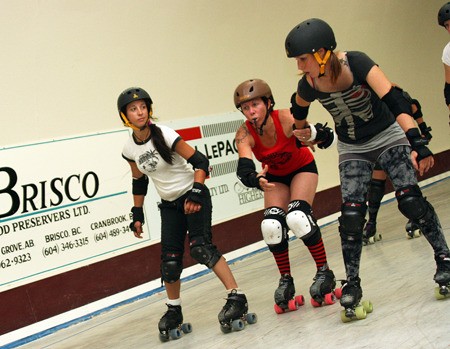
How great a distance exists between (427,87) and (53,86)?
622 centimetres

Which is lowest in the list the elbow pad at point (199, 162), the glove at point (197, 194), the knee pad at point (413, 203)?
the knee pad at point (413, 203)

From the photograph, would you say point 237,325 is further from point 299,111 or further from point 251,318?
point 299,111

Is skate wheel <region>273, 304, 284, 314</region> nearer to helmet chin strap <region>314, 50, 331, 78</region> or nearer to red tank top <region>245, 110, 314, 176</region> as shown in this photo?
red tank top <region>245, 110, 314, 176</region>

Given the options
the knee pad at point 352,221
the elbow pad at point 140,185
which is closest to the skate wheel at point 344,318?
the knee pad at point 352,221

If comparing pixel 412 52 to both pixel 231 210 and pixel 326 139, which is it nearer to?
pixel 231 210

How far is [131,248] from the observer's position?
5.98 metres

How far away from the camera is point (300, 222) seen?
368 centimetres

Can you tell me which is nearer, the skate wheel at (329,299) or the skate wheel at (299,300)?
the skate wheel at (329,299)

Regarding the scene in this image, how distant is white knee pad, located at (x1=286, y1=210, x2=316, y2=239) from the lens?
3.69 meters

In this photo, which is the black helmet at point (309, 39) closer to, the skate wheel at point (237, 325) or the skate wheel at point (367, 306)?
the skate wheel at point (367, 306)

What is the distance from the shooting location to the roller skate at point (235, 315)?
12.1 feet

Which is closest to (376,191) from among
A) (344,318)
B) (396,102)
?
(344,318)

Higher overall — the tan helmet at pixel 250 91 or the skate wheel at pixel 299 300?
the tan helmet at pixel 250 91

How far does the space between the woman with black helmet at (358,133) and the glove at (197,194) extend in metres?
0.67
